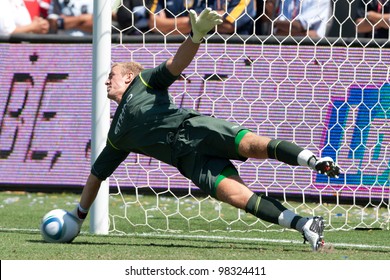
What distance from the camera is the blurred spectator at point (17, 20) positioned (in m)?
11.2

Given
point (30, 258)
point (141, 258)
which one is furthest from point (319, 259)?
point (30, 258)

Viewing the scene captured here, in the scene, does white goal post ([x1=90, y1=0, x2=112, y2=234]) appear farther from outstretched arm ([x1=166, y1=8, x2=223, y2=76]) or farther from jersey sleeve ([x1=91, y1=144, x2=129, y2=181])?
outstretched arm ([x1=166, y1=8, x2=223, y2=76])

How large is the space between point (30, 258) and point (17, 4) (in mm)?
6455

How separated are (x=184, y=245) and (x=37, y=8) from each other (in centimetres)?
598

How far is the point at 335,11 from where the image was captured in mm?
9516

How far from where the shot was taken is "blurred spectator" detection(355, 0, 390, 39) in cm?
895

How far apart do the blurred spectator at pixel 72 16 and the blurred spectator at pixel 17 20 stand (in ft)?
1.20

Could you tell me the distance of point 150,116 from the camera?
6527 millimetres

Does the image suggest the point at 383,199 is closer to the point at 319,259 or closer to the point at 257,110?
the point at 257,110

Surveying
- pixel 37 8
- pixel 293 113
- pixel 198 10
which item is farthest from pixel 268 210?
pixel 37 8

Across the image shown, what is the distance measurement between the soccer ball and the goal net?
1734 millimetres

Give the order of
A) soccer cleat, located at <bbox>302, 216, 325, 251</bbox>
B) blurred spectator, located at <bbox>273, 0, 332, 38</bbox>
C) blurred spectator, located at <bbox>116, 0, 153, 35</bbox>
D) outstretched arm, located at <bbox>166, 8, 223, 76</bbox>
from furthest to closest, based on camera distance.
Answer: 1. blurred spectator, located at <bbox>116, 0, 153, 35</bbox>
2. blurred spectator, located at <bbox>273, 0, 332, 38</bbox>
3. outstretched arm, located at <bbox>166, 8, 223, 76</bbox>
4. soccer cleat, located at <bbox>302, 216, 325, 251</bbox>

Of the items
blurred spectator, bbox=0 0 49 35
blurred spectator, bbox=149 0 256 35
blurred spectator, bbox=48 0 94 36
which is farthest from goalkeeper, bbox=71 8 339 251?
blurred spectator, bbox=48 0 94 36

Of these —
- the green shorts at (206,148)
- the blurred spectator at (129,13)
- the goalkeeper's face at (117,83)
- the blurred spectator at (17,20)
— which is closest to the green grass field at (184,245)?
the green shorts at (206,148)
